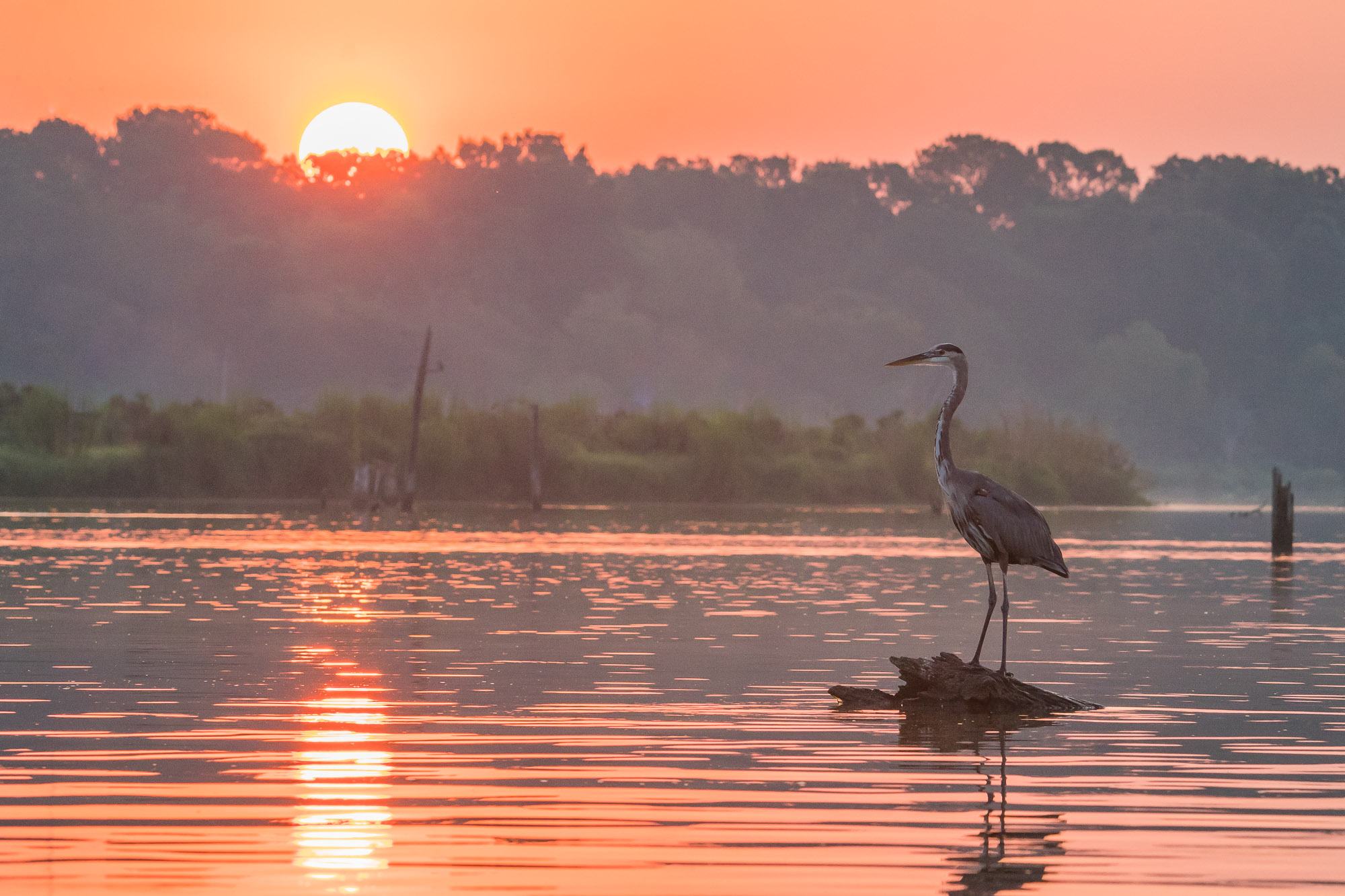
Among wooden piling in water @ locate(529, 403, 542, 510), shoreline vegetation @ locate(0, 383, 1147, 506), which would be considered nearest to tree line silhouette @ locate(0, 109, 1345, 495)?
shoreline vegetation @ locate(0, 383, 1147, 506)

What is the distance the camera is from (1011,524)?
13742mm

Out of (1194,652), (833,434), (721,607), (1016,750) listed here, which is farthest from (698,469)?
(1016,750)

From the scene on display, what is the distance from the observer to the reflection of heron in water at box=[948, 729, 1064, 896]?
770 centimetres

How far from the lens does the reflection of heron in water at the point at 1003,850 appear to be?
7.70 m

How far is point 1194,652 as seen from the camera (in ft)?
59.0

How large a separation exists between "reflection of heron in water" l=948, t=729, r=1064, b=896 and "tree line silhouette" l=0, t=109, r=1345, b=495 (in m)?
106

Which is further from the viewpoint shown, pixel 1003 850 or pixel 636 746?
pixel 636 746

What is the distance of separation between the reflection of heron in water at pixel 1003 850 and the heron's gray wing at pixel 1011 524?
156 inches

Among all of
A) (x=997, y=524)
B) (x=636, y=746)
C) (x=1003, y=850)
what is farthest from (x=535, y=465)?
(x=1003, y=850)

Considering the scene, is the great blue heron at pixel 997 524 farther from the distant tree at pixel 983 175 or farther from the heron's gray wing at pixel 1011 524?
the distant tree at pixel 983 175

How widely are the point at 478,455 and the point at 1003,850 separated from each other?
63993 millimetres

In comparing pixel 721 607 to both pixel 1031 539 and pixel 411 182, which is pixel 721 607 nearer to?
pixel 1031 539

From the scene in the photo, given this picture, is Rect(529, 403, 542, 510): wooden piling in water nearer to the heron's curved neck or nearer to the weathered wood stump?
the heron's curved neck

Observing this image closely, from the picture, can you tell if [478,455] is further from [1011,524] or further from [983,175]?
[983,175]
